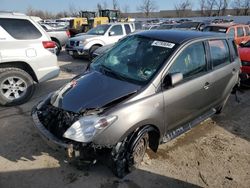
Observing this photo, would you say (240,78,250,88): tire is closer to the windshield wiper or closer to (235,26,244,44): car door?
the windshield wiper

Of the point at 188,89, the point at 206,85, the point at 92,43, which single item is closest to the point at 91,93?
the point at 188,89

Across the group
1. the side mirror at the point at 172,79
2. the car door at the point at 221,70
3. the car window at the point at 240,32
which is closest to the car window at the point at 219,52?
the car door at the point at 221,70

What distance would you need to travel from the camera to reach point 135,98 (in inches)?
122

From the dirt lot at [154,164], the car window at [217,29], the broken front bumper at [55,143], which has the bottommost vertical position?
the dirt lot at [154,164]

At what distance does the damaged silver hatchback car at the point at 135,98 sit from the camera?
292 centimetres

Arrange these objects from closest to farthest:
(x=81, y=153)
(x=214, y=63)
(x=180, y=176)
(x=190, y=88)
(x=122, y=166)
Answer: (x=81, y=153)
(x=122, y=166)
(x=180, y=176)
(x=190, y=88)
(x=214, y=63)

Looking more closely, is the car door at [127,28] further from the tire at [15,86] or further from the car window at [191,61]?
the car window at [191,61]

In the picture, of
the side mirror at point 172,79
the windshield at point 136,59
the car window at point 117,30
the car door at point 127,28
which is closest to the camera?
the side mirror at point 172,79

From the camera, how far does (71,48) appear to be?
1134cm

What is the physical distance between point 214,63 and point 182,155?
5.51ft

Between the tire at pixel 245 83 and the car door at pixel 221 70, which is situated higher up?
the car door at pixel 221 70

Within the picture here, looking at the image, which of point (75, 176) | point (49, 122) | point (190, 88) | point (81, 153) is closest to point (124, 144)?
point (81, 153)

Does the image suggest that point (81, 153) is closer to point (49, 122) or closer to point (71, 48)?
point (49, 122)

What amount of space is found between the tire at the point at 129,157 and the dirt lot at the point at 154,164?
142 millimetres
